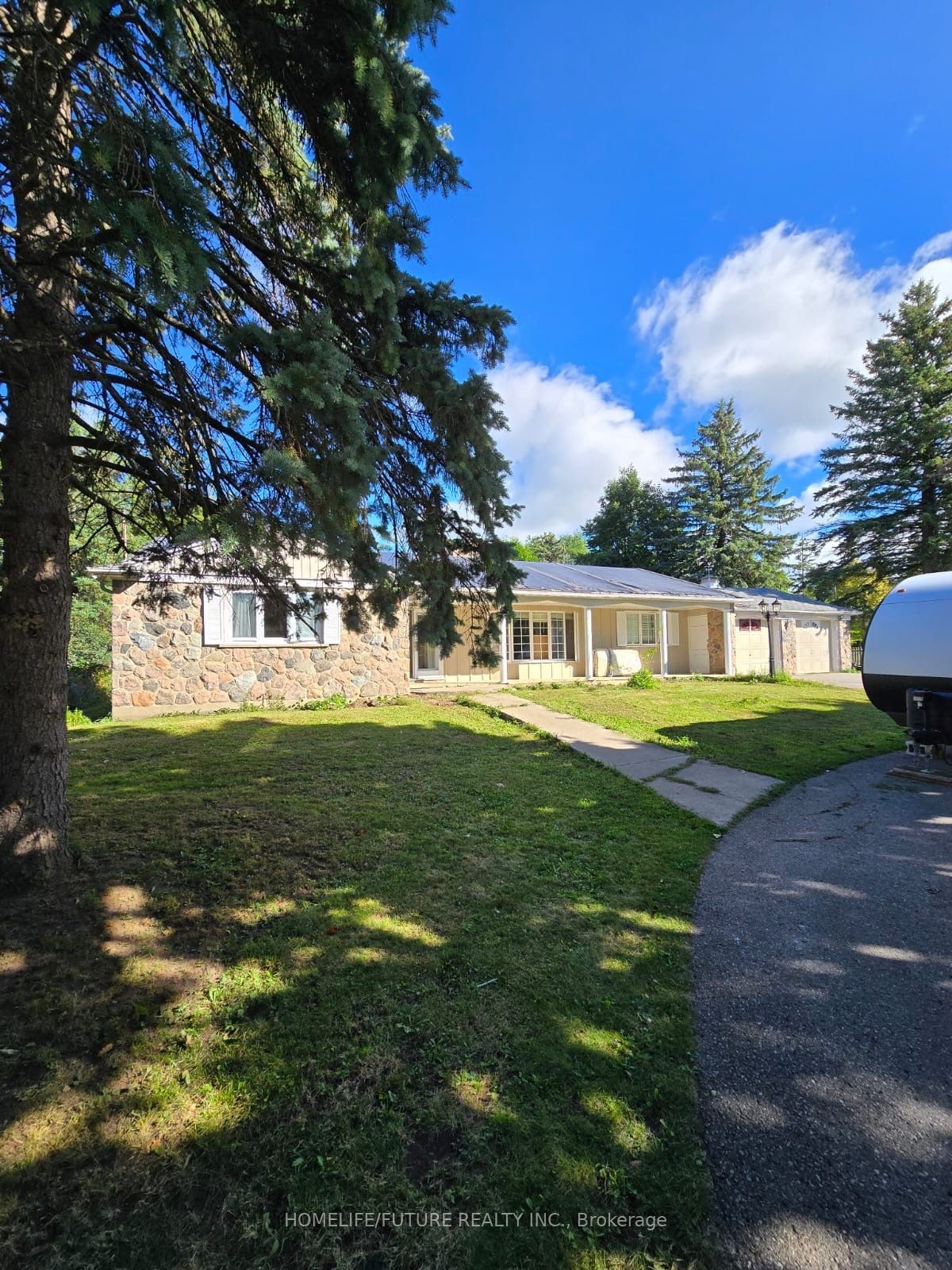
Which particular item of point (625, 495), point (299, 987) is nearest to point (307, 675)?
point (299, 987)

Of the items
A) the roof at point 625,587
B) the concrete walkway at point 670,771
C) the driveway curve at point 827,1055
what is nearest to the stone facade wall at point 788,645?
the roof at point 625,587

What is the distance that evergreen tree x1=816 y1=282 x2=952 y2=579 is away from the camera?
827 inches

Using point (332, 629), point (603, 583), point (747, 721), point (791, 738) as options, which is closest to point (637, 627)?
point (603, 583)

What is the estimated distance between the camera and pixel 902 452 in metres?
21.9

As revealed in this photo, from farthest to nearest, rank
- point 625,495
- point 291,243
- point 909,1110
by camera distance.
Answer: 1. point 625,495
2. point 291,243
3. point 909,1110

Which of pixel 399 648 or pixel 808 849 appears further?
pixel 399 648

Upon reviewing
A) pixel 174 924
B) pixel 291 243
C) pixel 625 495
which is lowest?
pixel 174 924

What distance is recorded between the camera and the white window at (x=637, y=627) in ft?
58.5

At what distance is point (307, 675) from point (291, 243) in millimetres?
8592

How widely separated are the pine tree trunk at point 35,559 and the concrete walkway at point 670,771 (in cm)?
496

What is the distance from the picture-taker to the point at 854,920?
10.6 ft

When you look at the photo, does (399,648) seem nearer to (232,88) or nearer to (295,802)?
(295,802)

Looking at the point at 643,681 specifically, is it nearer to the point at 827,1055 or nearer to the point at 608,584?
the point at 608,584

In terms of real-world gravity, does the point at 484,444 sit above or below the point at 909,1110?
above
